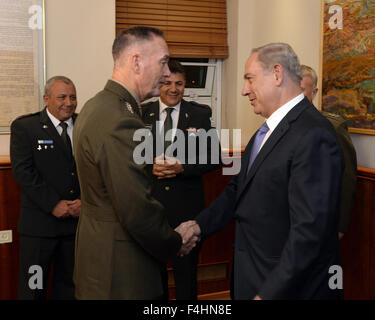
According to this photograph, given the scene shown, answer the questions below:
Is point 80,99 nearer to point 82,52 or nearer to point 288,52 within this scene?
point 82,52

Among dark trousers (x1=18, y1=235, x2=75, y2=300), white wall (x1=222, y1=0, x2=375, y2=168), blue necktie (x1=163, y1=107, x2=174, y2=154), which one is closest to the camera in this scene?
dark trousers (x1=18, y1=235, x2=75, y2=300)

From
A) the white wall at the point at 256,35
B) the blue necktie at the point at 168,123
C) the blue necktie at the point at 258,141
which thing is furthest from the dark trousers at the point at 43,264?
the white wall at the point at 256,35

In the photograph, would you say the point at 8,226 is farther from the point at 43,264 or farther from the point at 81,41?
the point at 81,41

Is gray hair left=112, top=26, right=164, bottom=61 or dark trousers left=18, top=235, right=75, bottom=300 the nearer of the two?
gray hair left=112, top=26, right=164, bottom=61

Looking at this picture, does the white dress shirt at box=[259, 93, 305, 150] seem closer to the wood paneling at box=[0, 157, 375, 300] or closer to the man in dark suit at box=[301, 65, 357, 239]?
the man in dark suit at box=[301, 65, 357, 239]

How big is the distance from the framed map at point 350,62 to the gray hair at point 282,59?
4.07 feet

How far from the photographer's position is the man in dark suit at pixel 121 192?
1621 mm

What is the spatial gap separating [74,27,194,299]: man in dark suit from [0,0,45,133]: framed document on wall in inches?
71.2

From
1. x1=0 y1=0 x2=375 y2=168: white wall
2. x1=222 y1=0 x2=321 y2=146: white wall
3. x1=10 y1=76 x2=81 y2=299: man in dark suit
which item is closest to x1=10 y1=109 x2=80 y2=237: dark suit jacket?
x1=10 y1=76 x2=81 y2=299: man in dark suit

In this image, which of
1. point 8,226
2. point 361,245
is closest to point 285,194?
point 361,245

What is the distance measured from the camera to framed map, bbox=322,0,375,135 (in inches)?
107

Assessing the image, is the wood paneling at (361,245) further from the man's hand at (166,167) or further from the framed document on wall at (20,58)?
the framed document on wall at (20,58)

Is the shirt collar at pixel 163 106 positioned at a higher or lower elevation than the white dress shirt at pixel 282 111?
higher

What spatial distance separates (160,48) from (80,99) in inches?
74.2
